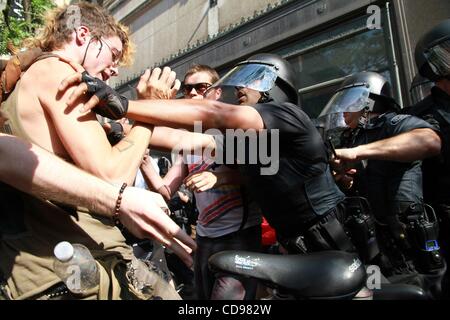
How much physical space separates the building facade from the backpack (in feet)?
8.83

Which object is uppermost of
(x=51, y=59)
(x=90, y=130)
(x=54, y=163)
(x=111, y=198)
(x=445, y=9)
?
(x=445, y=9)

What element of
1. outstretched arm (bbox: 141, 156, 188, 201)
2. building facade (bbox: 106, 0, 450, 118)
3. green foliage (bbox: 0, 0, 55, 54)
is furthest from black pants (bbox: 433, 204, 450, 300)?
green foliage (bbox: 0, 0, 55, 54)

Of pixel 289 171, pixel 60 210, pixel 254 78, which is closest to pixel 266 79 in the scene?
pixel 254 78

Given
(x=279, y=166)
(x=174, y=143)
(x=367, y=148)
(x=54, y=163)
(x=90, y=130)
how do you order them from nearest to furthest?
1. (x=54, y=163)
2. (x=90, y=130)
3. (x=279, y=166)
4. (x=174, y=143)
5. (x=367, y=148)

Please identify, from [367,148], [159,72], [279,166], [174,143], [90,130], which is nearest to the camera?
[90,130]

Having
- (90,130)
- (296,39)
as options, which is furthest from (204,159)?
(296,39)

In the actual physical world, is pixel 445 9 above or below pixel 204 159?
above

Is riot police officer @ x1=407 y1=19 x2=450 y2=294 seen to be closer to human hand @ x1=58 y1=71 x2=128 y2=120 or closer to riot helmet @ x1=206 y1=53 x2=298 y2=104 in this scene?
riot helmet @ x1=206 y1=53 x2=298 y2=104

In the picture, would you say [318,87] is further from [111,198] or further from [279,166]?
[111,198]

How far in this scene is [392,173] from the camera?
296 centimetres

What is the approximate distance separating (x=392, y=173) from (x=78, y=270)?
242 cm

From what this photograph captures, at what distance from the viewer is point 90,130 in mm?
1418

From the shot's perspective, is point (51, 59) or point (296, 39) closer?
point (51, 59)

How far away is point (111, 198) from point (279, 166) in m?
0.97
